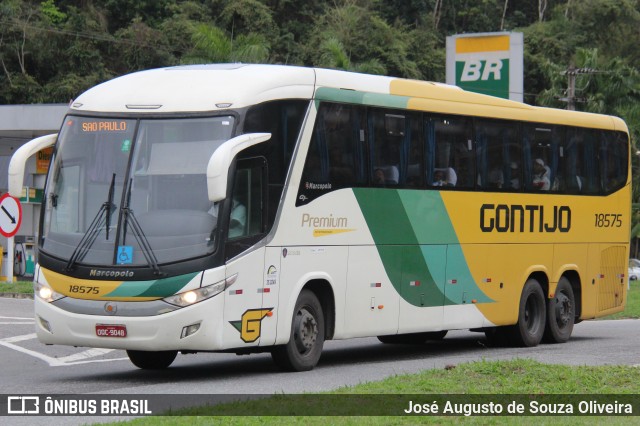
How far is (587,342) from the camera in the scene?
68.8 feet

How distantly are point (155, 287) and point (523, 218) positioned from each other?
8.02 m

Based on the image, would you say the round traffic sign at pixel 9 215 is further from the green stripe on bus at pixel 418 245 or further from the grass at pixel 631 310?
the green stripe on bus at pixel 418 245

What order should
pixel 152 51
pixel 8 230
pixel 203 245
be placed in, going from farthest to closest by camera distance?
1. pixel 152 51
2. pixel 8 230
3. pixel 203 245

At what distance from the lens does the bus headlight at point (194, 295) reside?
13.4 meters

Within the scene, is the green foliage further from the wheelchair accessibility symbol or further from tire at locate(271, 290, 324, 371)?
the wheelchair accessibility symbol

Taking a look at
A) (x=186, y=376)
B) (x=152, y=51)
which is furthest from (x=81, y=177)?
(x=152, y=51)

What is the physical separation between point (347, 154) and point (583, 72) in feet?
123

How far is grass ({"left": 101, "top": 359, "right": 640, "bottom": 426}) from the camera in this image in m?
9.91

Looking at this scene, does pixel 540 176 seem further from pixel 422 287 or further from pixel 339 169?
pixel 339 169

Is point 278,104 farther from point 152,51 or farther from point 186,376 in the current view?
point 152,51

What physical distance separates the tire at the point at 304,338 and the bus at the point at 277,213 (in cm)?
3

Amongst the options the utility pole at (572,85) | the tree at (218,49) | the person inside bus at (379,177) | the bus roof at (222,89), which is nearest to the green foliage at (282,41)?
the utility pole at (572,85)

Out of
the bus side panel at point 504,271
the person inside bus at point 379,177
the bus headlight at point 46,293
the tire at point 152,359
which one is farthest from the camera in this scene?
the bus side panel at point 504,271

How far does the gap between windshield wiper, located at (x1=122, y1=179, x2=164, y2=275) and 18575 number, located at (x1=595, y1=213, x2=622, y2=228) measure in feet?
34.0
